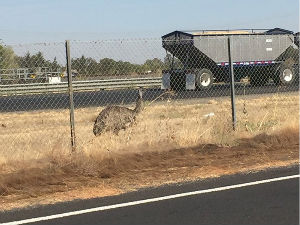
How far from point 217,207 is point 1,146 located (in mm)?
7323

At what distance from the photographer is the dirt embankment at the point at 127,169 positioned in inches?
287

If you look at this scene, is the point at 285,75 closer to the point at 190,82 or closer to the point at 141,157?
the point at 190,82

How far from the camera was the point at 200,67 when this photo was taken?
29.8 metres

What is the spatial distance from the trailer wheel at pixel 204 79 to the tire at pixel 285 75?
3.95 metres

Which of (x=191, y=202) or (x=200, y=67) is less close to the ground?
(x=200, y=67)

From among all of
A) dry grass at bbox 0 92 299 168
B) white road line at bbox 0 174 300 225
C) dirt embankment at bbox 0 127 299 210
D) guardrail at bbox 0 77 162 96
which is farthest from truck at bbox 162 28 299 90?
white road line at bbox 0 174 300 225

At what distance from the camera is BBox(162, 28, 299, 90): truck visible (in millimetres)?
28172

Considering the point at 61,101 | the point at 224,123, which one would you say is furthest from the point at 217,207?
the point at 61,101

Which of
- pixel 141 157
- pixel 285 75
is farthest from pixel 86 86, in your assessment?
pixel 141 157

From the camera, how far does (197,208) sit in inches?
240

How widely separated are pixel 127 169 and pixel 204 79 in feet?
67.0

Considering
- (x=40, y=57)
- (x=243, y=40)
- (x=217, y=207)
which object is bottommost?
(x=217, y=207)

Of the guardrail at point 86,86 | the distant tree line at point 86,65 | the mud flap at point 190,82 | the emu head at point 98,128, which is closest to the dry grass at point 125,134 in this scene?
the emu head at point 98,128

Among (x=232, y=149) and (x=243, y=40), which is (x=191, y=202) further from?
(x=243, y=40)
